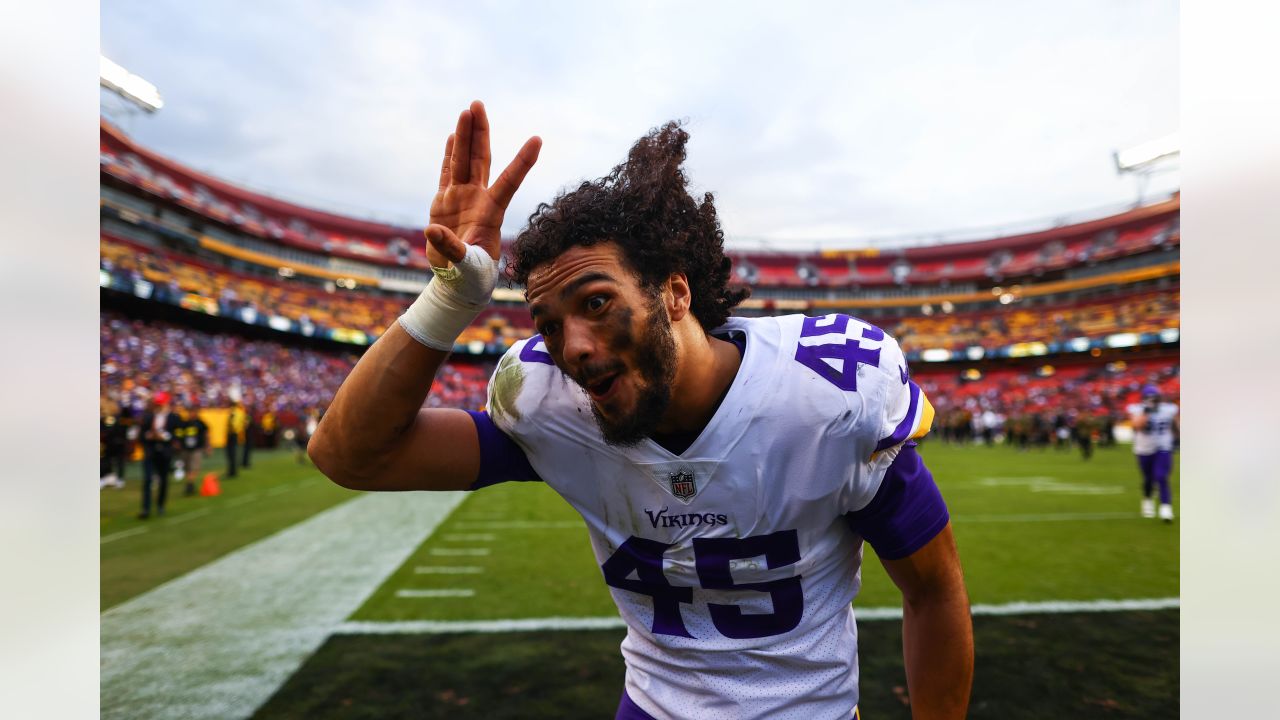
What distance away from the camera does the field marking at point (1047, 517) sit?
8242 millimetres

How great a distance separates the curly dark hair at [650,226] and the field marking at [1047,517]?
767 cm

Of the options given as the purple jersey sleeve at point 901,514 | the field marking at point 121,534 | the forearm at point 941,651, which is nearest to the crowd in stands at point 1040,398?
the field marking at point 121,534

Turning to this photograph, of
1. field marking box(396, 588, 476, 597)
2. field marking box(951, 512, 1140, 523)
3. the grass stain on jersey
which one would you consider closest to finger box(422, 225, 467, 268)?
the grass stain on jersey

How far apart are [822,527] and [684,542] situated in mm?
318

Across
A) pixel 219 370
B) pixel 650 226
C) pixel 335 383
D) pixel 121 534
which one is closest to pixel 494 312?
pixel 335 383

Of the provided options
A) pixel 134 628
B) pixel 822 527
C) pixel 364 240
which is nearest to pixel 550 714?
pixel 822 527

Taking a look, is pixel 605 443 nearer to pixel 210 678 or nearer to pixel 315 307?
pixel 210 678

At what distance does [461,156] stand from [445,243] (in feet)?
0.93

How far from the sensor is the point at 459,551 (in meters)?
6.64

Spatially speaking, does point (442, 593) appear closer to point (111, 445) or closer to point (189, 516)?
point (189, 516)

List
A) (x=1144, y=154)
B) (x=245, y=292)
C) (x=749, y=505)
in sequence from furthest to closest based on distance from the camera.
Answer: (x=245, y=292)
(x=1144, y=154)
(x=749, y=505)

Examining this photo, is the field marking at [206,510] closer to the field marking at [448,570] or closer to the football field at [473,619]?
the football field at [473,619]

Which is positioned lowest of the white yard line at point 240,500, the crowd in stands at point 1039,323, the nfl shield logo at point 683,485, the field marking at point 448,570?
the white yard line at point 240,500

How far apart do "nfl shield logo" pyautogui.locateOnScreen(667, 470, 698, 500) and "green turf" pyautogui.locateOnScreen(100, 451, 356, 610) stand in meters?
5.11
